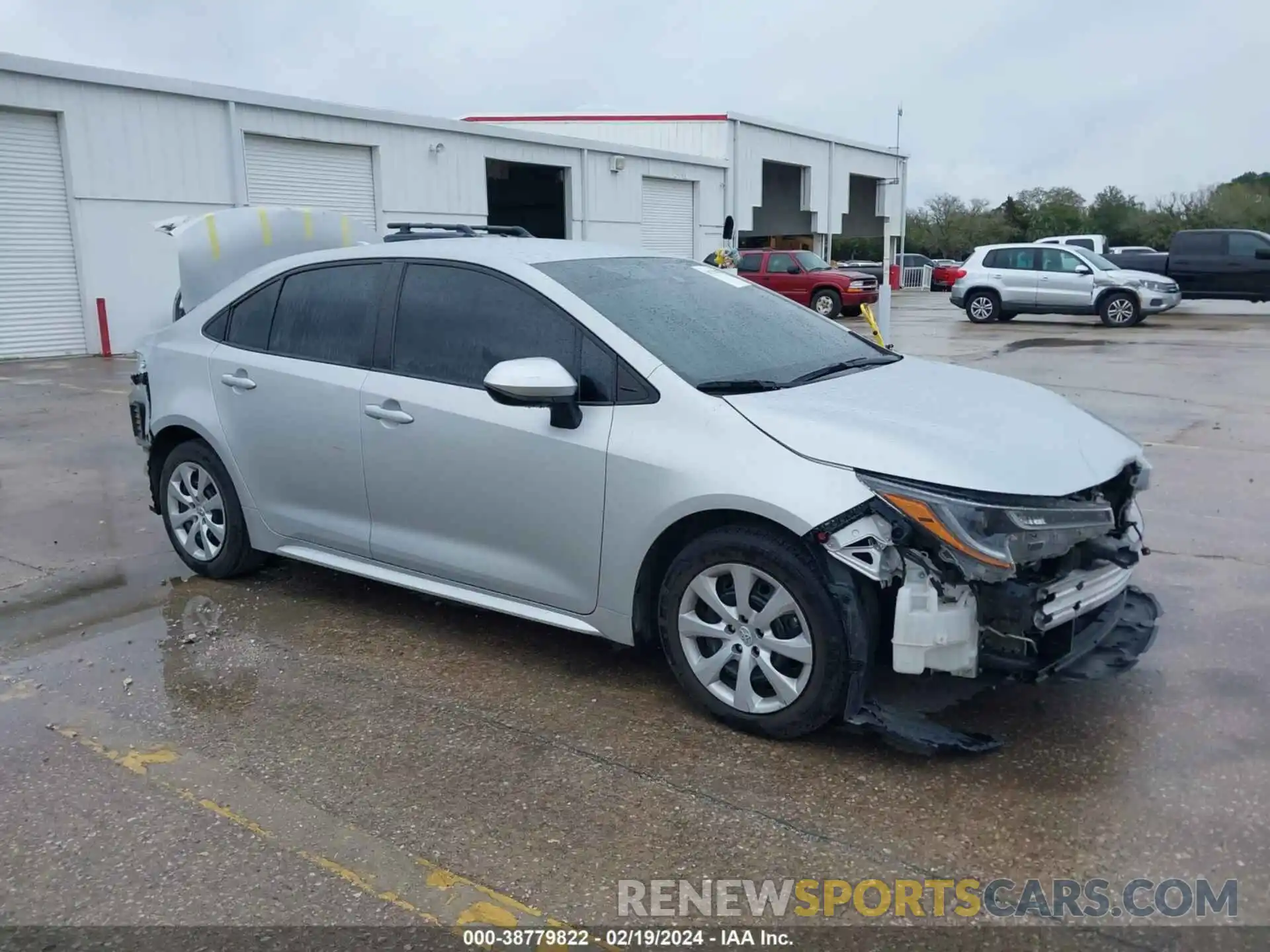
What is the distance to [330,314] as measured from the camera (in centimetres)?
491

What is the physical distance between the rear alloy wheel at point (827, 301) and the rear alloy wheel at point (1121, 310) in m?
5.73

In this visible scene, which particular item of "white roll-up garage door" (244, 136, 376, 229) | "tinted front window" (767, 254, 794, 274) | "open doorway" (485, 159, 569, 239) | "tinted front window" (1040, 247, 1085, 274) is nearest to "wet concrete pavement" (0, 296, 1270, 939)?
"white roll-up garage door" (244, 136, 376, 229)

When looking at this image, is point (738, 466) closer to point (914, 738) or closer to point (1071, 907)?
point (914, 738)

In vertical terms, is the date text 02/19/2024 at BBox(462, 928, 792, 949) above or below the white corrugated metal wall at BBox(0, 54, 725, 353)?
below

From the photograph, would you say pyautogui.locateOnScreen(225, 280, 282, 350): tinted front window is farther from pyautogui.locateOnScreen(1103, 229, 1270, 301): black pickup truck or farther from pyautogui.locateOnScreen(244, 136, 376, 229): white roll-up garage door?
pyautogui.locateOnScreen(1103, 229, 1270, 301): black pickup truck

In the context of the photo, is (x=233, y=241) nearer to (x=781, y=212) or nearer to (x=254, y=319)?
(x=254, y=319)

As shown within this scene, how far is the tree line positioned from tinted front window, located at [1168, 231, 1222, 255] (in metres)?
32.6

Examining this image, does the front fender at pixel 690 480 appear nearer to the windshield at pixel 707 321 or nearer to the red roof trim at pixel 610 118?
the windshield at pixel 707 321

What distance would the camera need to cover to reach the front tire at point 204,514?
17.5 ft

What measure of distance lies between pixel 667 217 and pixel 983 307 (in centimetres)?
1034

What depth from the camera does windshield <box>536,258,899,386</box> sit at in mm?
4086

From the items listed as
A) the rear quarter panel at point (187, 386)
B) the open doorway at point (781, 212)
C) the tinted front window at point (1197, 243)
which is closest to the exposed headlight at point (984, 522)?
the rear quarter panel at point (187, 386)

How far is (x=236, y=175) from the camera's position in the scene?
19.6 metres

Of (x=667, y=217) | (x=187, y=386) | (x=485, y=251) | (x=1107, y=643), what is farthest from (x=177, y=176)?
(x=1107, y=643)
